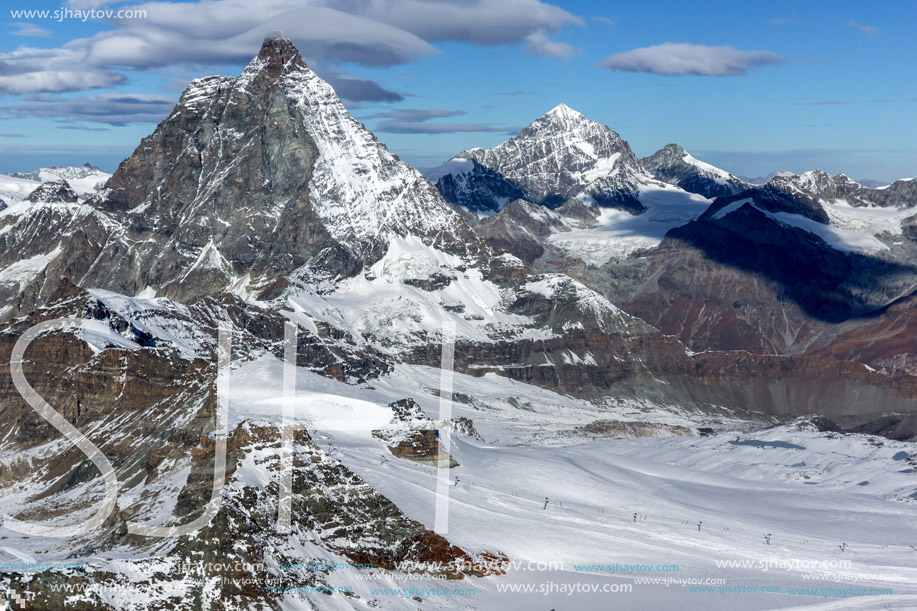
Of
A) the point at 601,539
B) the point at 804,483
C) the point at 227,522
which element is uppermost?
the point at 227,522

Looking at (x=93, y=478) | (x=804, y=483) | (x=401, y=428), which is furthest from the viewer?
(x=804, y=483)

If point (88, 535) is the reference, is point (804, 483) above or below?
below

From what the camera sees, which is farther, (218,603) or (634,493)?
(634,493)

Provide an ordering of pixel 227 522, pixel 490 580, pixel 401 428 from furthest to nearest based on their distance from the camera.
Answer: pixel 401 428, pixel 490 580, pixel 227 522

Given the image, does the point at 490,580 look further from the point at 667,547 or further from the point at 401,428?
the point at 401,428

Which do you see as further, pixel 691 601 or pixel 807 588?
pixel 807 588

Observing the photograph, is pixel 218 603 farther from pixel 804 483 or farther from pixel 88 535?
pixel 804 483

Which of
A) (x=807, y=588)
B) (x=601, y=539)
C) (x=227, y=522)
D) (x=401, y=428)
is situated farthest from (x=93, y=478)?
(x=807, y=588)

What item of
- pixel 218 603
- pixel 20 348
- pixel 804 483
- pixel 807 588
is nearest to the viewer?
pixel 218 603

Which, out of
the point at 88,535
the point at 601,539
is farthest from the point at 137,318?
the point at 601,539
